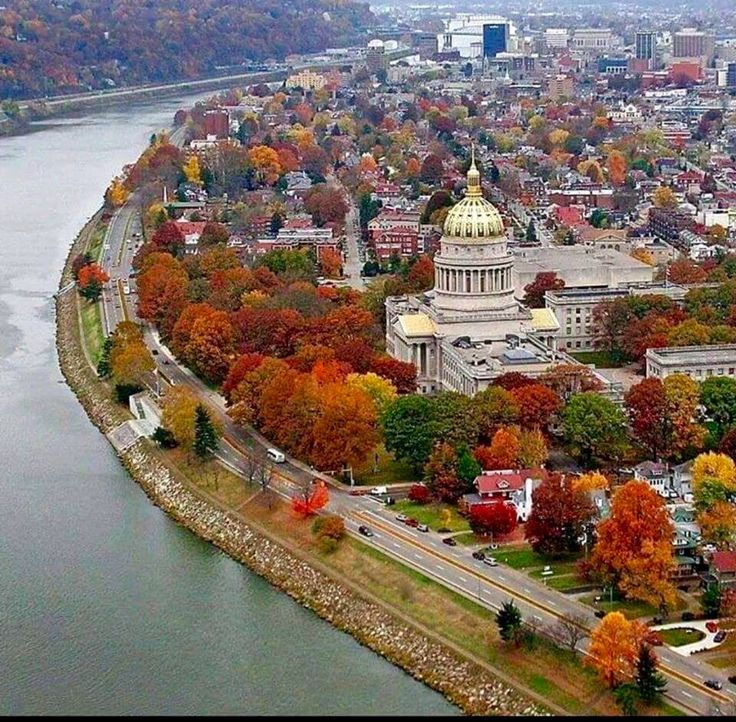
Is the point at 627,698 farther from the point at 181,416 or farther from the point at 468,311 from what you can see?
the point at 468,311

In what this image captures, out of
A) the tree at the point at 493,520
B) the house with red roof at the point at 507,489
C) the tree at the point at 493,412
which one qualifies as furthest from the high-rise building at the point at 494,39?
the tree at the point at 493,520

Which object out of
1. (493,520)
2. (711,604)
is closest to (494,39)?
(493,520)

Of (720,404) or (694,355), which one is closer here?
(720,404)

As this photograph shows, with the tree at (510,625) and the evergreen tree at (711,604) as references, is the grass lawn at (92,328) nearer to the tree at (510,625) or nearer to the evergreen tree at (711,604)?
the tree at (510,625)

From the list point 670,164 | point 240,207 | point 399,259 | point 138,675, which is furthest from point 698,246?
point 138,675

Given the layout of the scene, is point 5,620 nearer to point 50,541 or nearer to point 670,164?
point 50,541

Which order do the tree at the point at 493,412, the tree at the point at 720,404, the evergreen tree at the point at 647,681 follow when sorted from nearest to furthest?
the evergreen tree at the point at 647,681 → the tree at the point at 493,412 → the tree at the point at 720,404
